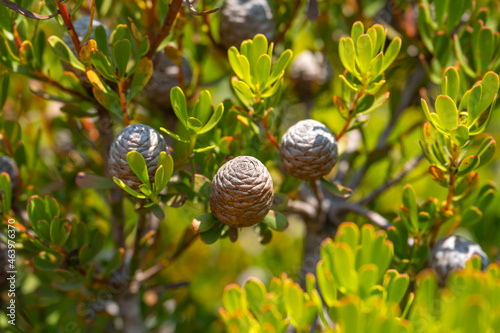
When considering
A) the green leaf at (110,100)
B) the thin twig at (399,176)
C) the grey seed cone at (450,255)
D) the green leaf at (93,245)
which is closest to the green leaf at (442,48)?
the thin twig at (399,176)

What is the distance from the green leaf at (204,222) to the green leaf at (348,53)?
250 mm

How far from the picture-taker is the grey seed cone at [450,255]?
667mm

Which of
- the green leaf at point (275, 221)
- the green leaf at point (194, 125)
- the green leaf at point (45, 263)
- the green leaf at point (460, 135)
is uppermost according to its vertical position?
the green leaf at point (460, 135)


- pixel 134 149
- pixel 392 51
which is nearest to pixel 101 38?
pixel 134 149

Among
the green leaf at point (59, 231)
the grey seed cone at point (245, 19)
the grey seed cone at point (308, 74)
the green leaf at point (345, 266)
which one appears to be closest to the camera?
the green leaf at point (345, 266)

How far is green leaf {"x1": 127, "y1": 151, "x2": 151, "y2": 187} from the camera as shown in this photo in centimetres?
53

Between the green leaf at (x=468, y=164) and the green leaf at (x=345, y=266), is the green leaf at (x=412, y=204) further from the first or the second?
the green leaf at (x=345, y=266)

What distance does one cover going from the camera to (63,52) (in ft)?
2.05

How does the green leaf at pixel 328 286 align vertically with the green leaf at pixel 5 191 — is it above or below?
above

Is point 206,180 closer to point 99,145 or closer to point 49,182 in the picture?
point 99,145

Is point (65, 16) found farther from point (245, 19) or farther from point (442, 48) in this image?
point (442, 48)

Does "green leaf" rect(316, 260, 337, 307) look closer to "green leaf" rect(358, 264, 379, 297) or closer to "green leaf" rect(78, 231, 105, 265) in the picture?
"green leaf" rect(358, 264, 379, 297)

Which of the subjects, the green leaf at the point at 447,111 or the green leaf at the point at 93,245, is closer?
the green leaf at the point at 447,111

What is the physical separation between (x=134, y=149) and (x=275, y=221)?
0.19 metres
